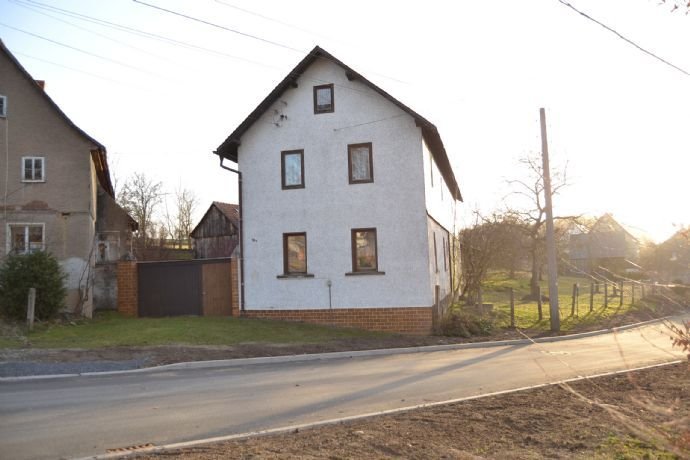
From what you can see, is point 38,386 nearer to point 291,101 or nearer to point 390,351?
point 390,351

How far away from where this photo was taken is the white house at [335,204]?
19625mm

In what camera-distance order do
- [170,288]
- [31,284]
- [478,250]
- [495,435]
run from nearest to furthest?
[495,435] → [31,284] → [170,288] → [478,250]

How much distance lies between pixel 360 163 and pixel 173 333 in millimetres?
8222

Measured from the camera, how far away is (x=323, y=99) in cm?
2097

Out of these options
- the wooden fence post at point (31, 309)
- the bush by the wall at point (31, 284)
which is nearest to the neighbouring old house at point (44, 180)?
the bush by the wall at point (31, 284)

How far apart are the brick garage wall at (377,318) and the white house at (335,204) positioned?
0.03 m

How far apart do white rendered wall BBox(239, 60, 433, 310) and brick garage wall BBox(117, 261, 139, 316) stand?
4.78 metres

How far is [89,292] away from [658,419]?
2039 cm

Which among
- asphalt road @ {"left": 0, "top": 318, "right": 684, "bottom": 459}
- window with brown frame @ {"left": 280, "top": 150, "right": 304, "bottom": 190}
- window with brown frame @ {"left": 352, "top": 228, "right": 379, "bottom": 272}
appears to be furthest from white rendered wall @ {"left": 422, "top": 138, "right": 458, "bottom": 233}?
asphalt road @ {"left": 0, "top": 318, "right": 684, "bottom": 459}

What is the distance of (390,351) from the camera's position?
15.9 meters

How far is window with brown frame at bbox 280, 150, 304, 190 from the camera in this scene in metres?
20.9

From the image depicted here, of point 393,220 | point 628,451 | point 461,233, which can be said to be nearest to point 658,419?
point 628,451

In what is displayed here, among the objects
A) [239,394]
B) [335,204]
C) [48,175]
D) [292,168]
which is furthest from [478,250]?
[239,394]

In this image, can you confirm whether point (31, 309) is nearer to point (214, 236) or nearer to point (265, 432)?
point (265, 432)
